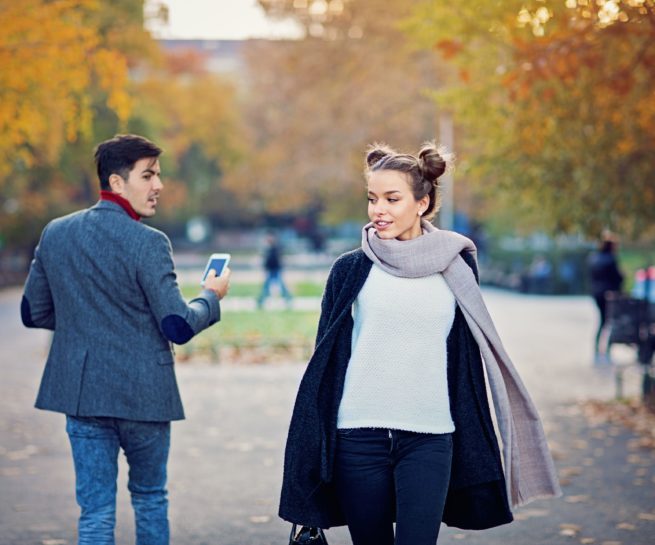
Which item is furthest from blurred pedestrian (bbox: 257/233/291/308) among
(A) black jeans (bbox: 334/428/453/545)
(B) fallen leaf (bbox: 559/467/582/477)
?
(A) black jeans (bbox: 334/428/453/545)

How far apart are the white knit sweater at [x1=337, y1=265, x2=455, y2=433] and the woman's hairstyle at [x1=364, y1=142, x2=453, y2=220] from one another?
326 mm

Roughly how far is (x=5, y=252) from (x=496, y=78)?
34.3 meters

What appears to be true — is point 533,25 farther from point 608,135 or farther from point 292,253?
point 292,253

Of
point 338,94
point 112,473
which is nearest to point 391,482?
point 112,473

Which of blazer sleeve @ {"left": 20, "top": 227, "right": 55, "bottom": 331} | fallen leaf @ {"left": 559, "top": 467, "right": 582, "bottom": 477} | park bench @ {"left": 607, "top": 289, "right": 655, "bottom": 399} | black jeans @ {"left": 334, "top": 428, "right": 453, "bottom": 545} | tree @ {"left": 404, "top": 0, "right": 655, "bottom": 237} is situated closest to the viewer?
black jeans @ {"left": 334, "top": 428, "right": 453, "bottom": 545}

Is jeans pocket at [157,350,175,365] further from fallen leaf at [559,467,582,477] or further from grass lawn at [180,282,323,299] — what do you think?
grass lawn at [180,282,323,299]

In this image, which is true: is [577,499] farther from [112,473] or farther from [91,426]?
[91,426]

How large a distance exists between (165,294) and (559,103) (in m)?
7.40

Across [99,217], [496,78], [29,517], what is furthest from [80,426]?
[496,78]

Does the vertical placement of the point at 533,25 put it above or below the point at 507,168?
above

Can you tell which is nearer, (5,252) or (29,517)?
(29,517)

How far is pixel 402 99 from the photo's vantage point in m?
37.9

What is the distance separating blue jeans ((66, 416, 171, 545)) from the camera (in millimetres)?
4805

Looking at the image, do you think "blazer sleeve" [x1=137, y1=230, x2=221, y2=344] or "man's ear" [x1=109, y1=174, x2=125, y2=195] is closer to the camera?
"blazer sleeve" [x1=137, y1=230, x2=221, y2=344]
